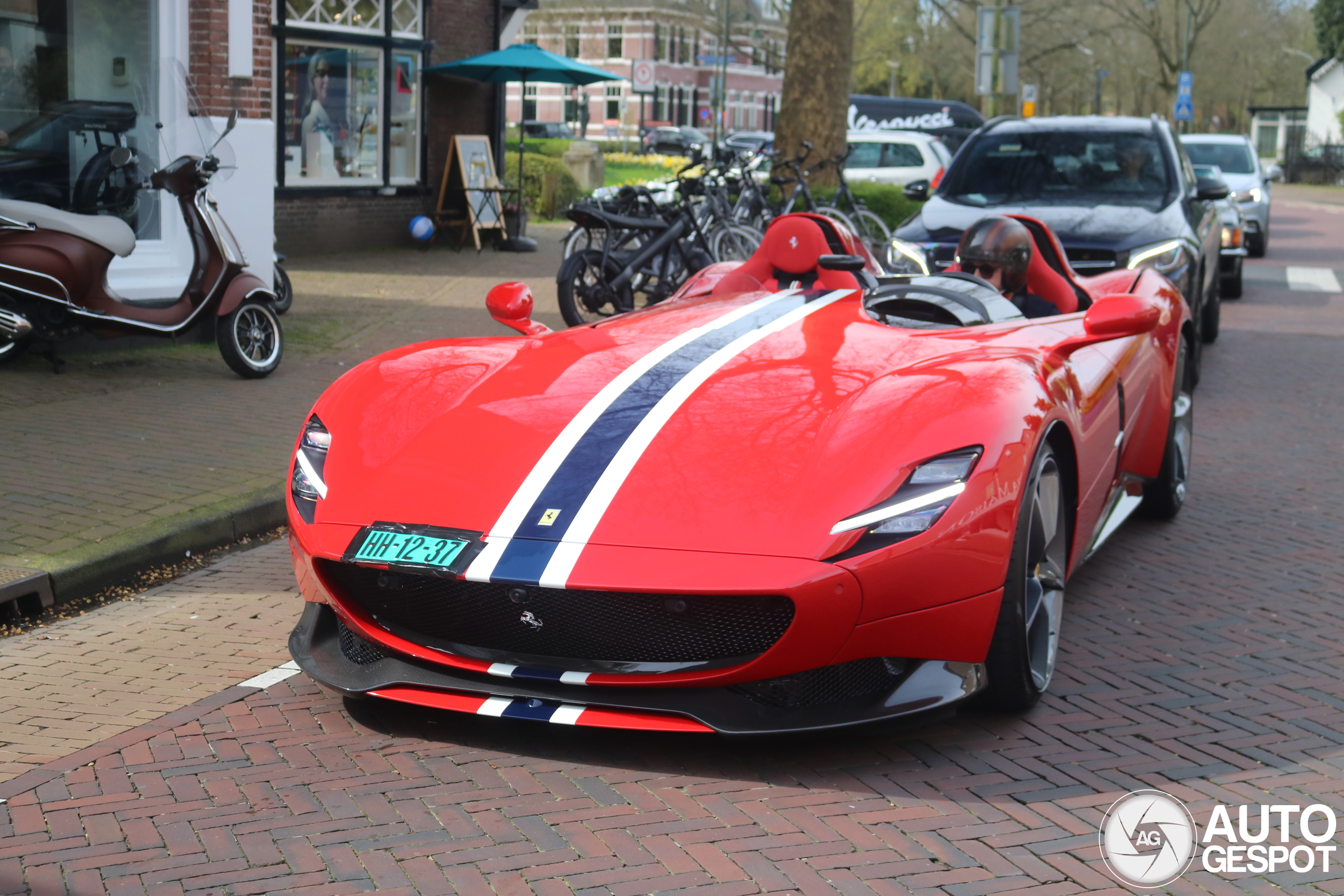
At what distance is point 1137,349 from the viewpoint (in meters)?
5.26

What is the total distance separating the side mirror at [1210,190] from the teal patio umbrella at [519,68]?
879cm

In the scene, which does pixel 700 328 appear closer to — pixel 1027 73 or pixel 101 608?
pixel 101 608

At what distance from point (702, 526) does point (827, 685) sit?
1.57ft

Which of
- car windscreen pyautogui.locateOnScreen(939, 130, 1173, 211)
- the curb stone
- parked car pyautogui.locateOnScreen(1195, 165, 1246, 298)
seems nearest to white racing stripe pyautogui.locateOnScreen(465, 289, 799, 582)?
the curb stone

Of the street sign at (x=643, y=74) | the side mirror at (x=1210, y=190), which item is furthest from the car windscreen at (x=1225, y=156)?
the street sign at (x=643, y=74)

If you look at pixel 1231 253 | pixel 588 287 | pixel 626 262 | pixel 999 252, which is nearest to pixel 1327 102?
pixel 1231 253

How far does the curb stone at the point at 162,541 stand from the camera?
4.95 m

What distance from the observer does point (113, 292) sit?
9117 millimetres

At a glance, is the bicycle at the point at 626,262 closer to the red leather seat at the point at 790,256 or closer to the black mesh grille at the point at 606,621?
the red leather seat at the point at 790,256

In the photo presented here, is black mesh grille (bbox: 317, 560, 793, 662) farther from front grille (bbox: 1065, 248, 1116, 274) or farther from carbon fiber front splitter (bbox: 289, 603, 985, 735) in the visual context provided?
front grille (bbox: 1065, 248, 1116, 274)

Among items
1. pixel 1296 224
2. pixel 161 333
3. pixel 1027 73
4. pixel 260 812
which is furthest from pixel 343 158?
pixel 1027 73

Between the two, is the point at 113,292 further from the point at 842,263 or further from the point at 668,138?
the point at 668,138

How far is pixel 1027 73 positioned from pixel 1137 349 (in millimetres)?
59022

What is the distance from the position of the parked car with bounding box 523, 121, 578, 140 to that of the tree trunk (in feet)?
125
